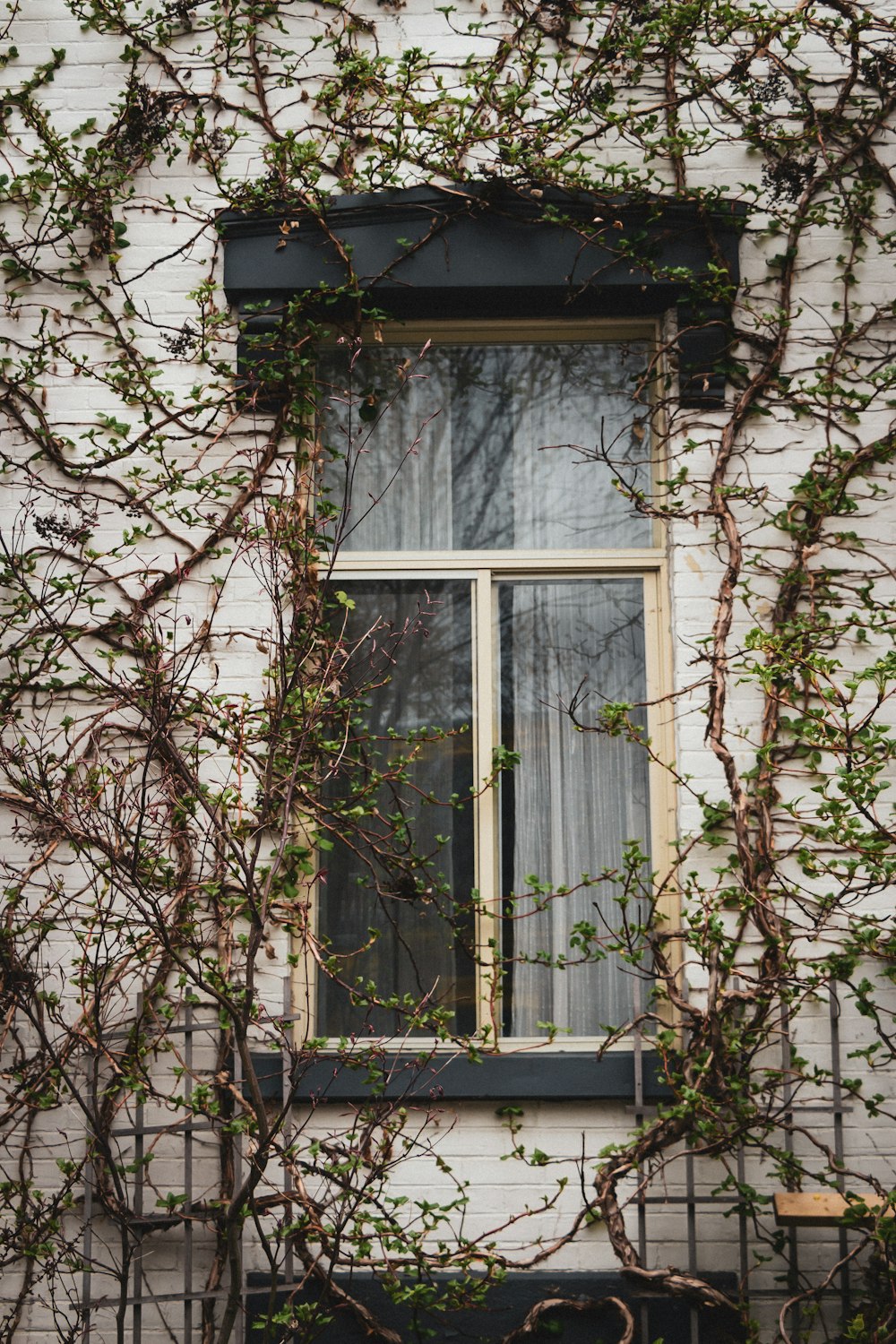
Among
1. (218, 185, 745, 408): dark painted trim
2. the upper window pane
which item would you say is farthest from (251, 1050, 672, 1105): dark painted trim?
(218, 185, 745, 408): dark painted trim

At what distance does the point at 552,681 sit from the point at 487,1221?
65.9 inches

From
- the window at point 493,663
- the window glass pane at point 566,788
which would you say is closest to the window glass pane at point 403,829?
the window at point 493,663

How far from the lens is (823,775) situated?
3.88m

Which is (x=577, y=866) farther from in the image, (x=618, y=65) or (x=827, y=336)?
(x=618, y=65)

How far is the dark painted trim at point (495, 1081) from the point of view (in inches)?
149

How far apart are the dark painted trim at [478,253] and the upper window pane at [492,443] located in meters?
0.24

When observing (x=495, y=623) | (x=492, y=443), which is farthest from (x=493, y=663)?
Answer: (x=492, y=443)

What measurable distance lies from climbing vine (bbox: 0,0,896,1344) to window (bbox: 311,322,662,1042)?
7cm

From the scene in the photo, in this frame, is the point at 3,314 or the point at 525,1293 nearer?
the point at 525,1293

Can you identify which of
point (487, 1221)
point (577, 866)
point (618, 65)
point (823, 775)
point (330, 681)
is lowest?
point (487, 1221)

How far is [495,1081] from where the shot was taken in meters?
3.80

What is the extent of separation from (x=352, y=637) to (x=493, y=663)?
0.47 m

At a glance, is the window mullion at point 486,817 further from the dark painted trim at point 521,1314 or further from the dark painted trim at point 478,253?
the dark painted trim at point 478,253

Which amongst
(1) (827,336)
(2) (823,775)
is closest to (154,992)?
(2) (823,775)
